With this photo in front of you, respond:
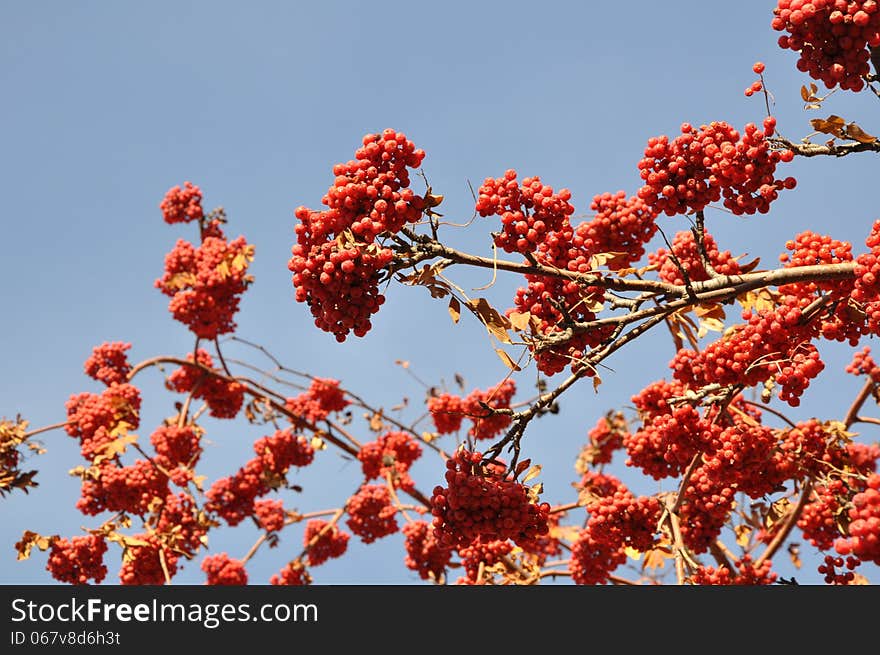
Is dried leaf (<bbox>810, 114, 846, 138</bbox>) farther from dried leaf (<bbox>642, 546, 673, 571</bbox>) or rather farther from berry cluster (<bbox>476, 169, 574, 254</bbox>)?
dried leaf (<bbox>642, 546, 673, 571</bbox>)

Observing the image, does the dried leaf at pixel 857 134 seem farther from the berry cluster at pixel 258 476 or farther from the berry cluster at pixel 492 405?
the berry cluster at pixel 258 476

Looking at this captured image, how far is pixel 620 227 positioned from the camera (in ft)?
19.0

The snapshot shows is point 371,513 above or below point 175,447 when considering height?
below

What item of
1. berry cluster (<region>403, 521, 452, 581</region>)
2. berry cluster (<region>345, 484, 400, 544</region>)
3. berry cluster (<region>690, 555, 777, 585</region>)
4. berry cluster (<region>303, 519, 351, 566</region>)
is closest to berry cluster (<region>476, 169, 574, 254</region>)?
berry cluster (<region>690, 555, 777, 585</region>)

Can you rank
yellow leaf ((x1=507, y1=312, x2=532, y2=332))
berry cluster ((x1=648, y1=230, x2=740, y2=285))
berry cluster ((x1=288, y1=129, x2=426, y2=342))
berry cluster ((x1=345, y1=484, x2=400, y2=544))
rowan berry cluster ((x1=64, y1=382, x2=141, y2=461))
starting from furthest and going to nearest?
berry cluster ((x1=345, y1=484, x2=400, y2=544)) < rowan berry cluster ((x1=64, y1=382, x2=141, y2=461)) < berry cluster ((x1=648, y1=230, x2=740, y2=285)) < yellow leaf ((x1=507, y1=312, x2=532, y2=332)) < berry cluster ((x1=288, y1=129, x2=426, y2=342))

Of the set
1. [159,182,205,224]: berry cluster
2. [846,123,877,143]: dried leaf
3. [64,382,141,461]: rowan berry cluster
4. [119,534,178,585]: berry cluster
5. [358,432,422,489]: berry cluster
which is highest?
[159,182,205,224]: berry cluster

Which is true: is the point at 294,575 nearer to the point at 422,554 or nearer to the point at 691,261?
the point at 422,554

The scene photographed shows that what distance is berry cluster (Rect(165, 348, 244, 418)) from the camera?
1022 centimetres

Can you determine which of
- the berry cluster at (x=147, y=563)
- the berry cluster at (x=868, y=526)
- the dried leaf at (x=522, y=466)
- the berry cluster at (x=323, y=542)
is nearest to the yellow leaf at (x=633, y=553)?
the dried leaf at (x=522, y=466)

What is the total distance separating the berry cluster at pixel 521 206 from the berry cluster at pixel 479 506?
4.01 feet

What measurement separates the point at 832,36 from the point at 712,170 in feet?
2.85

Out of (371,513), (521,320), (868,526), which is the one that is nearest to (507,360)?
(521,320)

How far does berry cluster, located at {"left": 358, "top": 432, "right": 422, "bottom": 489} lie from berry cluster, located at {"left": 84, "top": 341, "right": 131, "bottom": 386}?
10.5 feet

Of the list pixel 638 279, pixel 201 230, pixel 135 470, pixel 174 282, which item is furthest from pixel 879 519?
pixel 201 230
